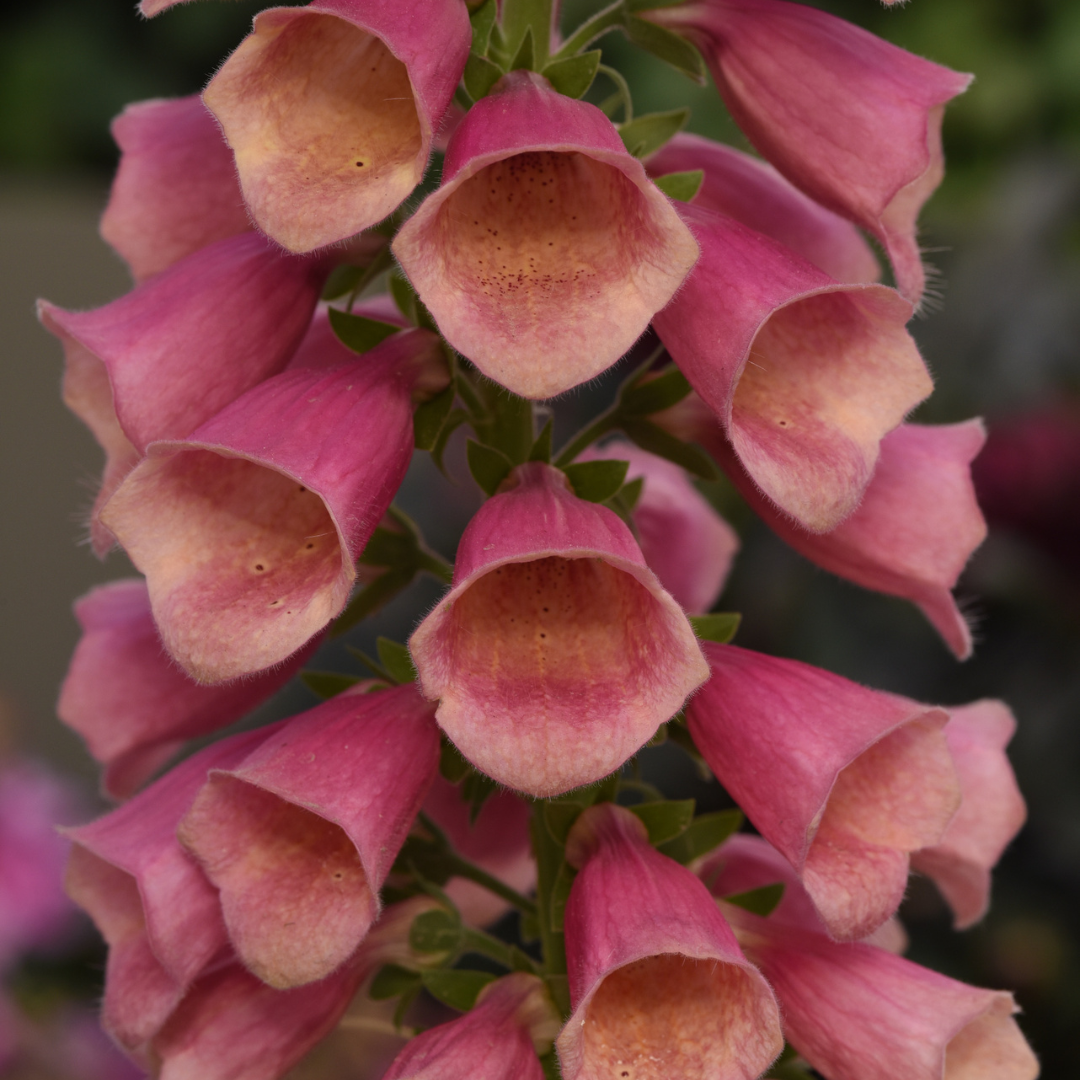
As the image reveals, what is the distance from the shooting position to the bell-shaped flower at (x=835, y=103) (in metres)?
0.52

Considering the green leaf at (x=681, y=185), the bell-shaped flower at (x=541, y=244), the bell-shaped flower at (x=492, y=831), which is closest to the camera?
the bell-shaped flower at (x=541, y=244)

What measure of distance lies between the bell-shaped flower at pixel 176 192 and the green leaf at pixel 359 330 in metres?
0.08

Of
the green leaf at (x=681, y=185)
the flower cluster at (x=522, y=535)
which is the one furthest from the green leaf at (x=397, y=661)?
the green leaf at (x=681, y=185)

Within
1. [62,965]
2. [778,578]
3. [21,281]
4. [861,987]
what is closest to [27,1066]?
[62,965]

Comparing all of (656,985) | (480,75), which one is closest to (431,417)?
(480,75)

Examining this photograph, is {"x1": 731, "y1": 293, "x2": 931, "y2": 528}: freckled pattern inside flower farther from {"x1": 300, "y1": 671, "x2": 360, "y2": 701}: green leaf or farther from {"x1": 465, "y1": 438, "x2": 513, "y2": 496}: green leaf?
{"x1": 300, "y1": 671, "x2": 360, "y2": 701}: green leaf

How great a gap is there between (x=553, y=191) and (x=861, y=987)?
12.9 inches

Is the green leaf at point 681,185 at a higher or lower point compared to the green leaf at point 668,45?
lower

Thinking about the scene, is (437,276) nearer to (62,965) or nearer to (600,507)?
(600,507)

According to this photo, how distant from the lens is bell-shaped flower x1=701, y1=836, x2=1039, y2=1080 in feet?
1.68

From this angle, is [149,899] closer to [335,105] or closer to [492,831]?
[492,831]

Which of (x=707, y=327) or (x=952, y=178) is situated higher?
(x=707, y=327)

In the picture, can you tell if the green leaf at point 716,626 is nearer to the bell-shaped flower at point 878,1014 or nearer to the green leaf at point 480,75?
the bell-shaped flower at point 878,1014

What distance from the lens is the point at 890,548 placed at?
0.57m
